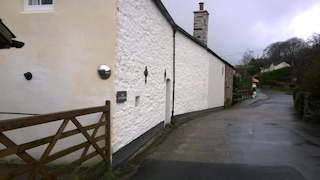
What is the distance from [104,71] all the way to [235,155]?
387 centimetres

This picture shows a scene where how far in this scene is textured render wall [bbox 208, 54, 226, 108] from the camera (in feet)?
65.6

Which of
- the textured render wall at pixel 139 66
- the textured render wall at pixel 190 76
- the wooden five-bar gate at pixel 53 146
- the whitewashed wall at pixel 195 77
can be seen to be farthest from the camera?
the whitewashed wall at pixel 195 77

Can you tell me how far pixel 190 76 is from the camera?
1524cm

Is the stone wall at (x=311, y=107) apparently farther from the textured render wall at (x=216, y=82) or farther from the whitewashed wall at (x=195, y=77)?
the textured render wall at (x=216, y=82)

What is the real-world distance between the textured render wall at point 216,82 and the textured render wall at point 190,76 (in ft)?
3.61

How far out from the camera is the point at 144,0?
8055 millimetres

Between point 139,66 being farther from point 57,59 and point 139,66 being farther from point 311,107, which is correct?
point 311,107

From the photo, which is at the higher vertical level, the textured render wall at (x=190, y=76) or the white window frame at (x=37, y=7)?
the white window frame at (x=37, y=7)

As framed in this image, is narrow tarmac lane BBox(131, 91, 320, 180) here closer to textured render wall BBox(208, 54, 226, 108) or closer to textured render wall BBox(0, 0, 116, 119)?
textured render wall BBox(0, 0, 116, 119)

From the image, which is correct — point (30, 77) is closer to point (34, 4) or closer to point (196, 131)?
point (34, 4)

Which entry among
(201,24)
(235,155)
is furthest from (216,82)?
(235,155)

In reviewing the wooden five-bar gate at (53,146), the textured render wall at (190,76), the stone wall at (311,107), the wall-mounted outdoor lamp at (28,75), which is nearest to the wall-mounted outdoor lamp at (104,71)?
the wooden five-bar gate at (53,146)

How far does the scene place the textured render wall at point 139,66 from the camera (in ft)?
A: 21.2

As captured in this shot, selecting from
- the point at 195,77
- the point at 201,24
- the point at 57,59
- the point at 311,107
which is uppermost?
the point at 201,24
